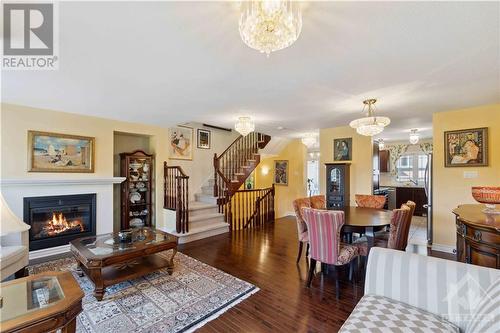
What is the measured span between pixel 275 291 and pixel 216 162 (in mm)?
3494

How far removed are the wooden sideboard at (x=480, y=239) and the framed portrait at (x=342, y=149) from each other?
3.20 m

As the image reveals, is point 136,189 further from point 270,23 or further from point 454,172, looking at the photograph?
point 454,172

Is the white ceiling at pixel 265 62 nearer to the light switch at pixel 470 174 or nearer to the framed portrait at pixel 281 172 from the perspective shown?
the light switch at pixel 470 174

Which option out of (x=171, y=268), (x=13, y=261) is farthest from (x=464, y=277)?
(x=13, y=261)

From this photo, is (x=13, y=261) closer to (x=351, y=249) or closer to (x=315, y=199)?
(x=351, y=249)

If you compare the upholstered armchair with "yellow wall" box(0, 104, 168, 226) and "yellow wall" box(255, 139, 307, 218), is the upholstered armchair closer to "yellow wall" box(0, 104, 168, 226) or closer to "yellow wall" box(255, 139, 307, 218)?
"yellow wall" box(0, 104, 168, 226)

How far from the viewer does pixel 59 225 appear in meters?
3.89

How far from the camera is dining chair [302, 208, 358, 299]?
2535mm

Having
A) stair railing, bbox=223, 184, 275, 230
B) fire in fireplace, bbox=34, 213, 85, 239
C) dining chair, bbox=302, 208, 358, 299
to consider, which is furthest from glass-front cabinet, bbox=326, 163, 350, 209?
fire in fireplace, bbox=34, 213, 85, 239

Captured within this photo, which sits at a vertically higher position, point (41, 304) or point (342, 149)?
point (342, 149)

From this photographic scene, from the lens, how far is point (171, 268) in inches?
121

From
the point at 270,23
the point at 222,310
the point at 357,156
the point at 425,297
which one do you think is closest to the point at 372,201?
the point at 357,156

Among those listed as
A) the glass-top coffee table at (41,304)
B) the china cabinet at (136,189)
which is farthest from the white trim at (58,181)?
the glass-top coffee table at (41,304)

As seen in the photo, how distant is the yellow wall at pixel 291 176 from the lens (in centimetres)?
764
